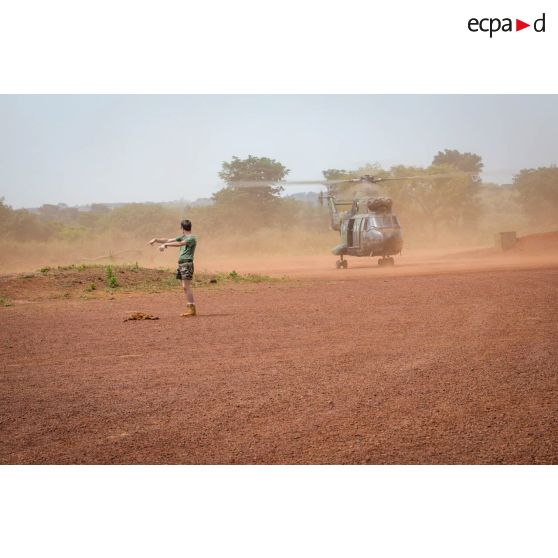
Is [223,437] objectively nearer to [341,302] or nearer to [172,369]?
[172,369]

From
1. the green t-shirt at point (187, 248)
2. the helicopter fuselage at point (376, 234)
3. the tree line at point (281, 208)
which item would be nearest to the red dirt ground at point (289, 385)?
the green t-shirt at point (187, 248)

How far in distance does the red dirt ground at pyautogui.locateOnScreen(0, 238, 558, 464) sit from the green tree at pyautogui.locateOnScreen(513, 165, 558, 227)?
4196 centimetres

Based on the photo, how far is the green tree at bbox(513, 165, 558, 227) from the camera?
53.6m

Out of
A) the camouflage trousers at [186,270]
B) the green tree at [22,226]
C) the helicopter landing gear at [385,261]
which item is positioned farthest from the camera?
the green tree at [22,226]

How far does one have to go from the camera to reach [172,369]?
8.99 metres

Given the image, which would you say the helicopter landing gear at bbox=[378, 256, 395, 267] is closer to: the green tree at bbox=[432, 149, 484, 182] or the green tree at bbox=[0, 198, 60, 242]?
the green tree at bbox=[0, 198, 60, 242]

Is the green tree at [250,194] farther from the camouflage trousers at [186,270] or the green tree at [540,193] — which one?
the camouflage trousers at [186,270]

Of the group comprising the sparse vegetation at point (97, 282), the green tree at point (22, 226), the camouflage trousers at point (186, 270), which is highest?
the green tree at point (22, 226)

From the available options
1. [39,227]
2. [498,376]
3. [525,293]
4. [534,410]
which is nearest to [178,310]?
[525,293]

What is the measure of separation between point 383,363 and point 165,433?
11.2 feet

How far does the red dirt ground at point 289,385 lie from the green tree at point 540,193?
42.0 m

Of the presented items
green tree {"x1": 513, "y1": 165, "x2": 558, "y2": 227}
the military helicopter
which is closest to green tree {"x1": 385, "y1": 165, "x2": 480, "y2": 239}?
green tree {"x1": 513, "y1": 165, "x2": 558, "y2": 227}

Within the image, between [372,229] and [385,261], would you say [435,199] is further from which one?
[372,229]

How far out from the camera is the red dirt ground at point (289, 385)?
235 inches
